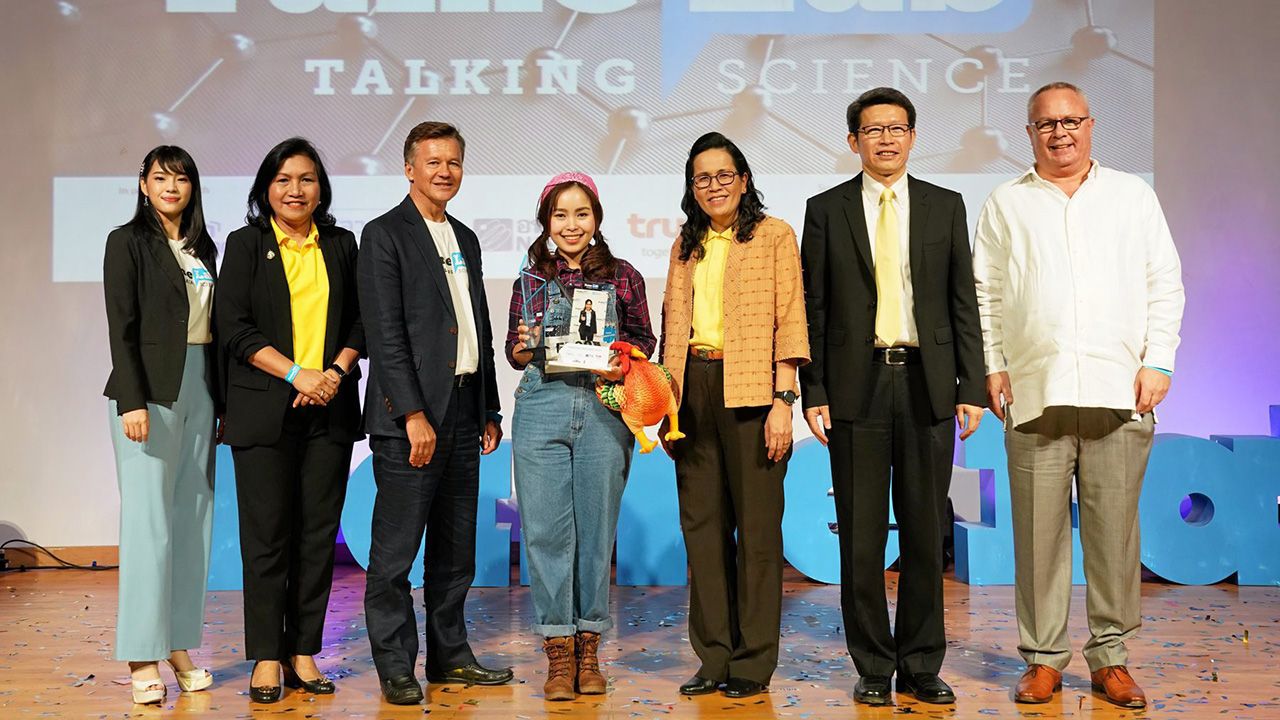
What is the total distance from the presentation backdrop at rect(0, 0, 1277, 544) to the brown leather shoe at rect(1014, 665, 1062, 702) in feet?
9.12

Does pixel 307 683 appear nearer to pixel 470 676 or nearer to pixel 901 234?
pixel 470 676

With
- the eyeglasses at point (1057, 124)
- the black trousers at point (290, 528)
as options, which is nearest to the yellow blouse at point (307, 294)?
A: the black trousers at point (290, 528)

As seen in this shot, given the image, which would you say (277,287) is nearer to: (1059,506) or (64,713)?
(64,713)

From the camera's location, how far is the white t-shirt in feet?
10.1

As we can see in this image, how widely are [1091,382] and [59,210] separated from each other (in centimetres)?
474

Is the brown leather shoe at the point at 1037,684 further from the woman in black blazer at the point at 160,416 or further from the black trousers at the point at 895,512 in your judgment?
the woman in black blazer at the point at 160,416

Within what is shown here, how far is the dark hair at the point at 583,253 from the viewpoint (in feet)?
9.68

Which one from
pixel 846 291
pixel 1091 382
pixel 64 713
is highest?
pixel 846 291

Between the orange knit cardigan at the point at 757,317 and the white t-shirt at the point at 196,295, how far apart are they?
1.34 metres

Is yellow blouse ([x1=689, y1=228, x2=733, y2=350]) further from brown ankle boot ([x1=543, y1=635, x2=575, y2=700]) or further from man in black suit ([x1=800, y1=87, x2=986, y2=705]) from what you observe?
brown ankle boot ([x1=543, y1=635, x2=575, y2=700])

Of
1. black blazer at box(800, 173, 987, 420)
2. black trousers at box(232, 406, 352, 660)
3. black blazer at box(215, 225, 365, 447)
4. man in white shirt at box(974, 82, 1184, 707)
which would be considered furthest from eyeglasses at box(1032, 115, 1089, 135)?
black trousers at box(232, 406, 352, 660)

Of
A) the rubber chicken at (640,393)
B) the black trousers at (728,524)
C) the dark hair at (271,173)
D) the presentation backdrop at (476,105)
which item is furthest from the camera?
the presentation backdrop at (476,105)

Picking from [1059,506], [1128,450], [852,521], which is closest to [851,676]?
[852,521]

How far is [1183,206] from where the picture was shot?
543 cm
